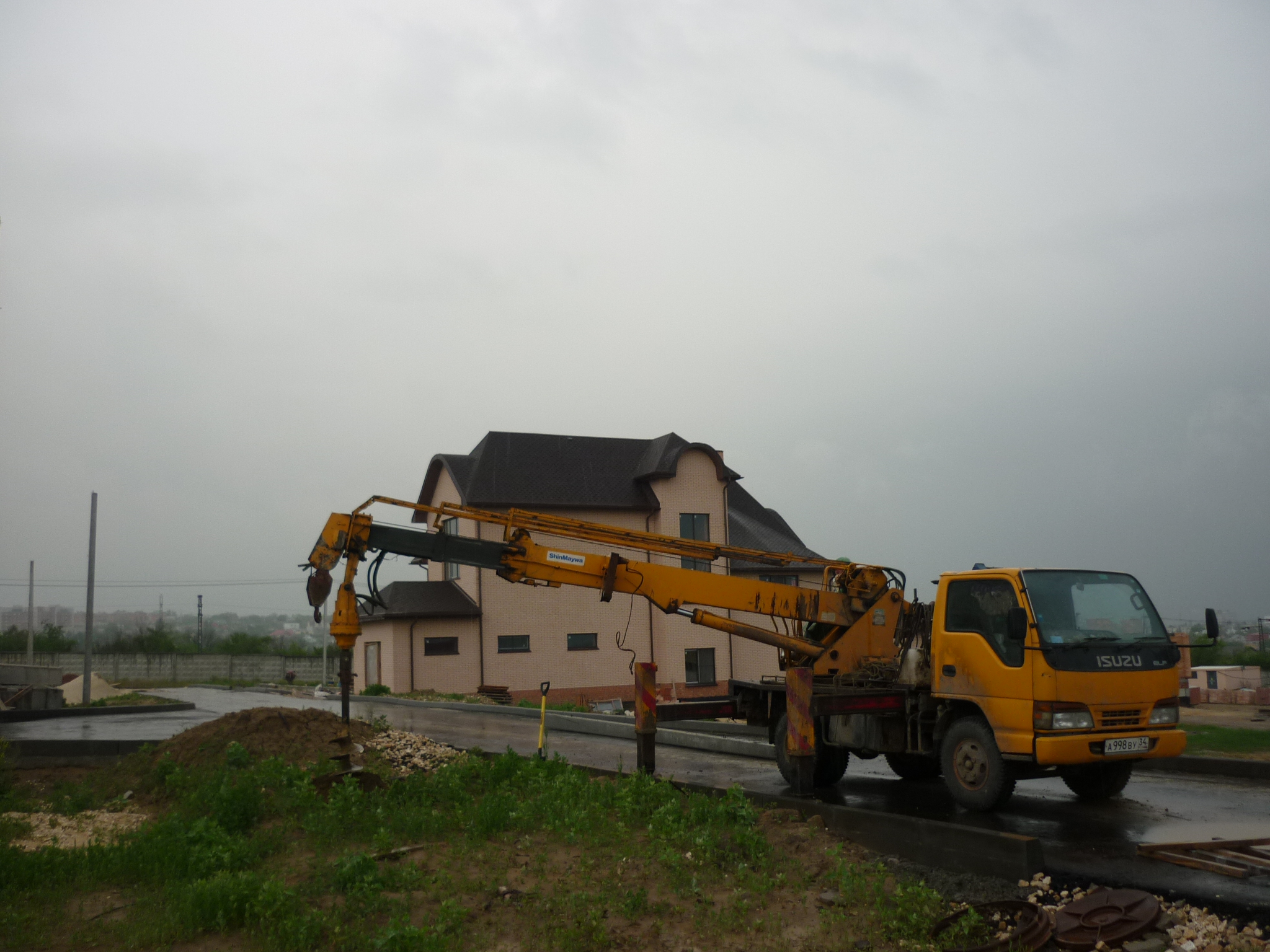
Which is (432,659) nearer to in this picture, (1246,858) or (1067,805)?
(1067,805)

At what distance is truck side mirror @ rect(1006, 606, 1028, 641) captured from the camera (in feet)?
27.2

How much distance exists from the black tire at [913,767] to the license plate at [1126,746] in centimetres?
297

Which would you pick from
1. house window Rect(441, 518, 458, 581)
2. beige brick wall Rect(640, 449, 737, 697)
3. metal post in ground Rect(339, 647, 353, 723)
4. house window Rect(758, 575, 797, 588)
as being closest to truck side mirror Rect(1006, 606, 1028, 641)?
metal post in ground Rect(339, 647, 353, 723)

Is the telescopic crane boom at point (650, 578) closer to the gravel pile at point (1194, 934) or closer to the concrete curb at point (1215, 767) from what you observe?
the concrete curb at point (1215, 767)

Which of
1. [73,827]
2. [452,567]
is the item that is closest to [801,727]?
[73,827]

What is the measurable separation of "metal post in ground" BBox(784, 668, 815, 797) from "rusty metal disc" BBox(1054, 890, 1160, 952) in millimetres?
3941

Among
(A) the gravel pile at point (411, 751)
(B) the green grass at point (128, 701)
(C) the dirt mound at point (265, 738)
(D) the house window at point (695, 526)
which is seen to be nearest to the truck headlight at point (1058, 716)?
(A) the gravel pile at point (411, 751)

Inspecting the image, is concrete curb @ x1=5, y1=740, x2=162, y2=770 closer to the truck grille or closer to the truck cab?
the truck cab

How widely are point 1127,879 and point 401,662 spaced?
92.3 ft

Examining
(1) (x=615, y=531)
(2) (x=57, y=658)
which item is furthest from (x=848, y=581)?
(2) (x=57, y=658)

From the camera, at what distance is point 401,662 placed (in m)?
32.2

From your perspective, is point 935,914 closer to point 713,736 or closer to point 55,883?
point 55,883

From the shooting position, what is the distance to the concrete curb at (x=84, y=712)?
21.4 m

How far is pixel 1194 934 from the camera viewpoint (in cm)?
557
